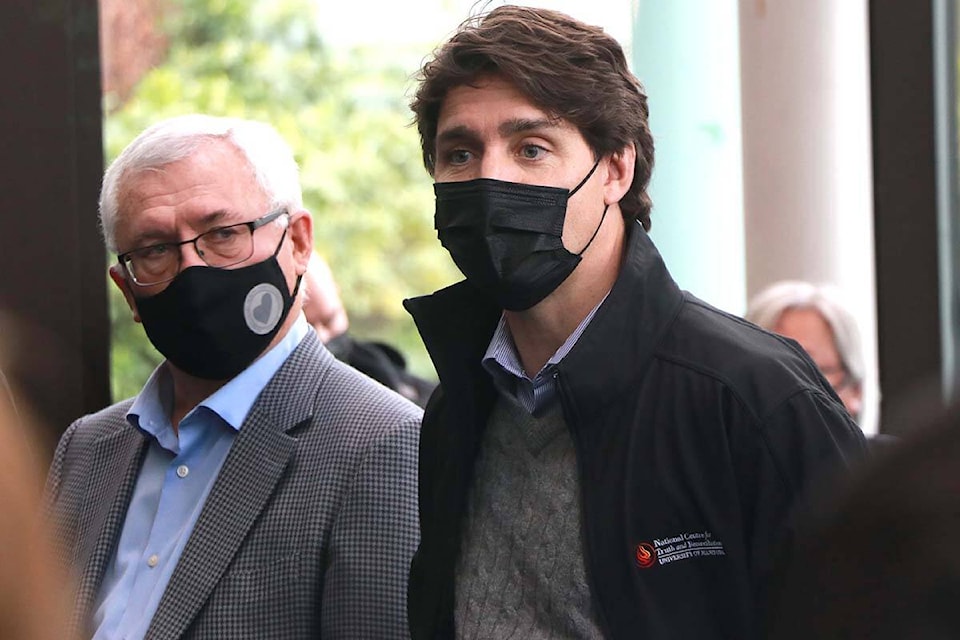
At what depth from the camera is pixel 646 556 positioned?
2.13 meters

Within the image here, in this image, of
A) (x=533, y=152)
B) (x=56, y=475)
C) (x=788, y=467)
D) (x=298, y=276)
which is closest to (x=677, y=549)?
(x=788, y=467)

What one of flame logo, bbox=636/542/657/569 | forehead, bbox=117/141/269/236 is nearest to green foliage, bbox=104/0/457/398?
forehead, bbox=117/141/269/236

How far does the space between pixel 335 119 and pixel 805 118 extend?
21.0 feet

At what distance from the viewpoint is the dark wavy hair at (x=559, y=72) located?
8.11 feet

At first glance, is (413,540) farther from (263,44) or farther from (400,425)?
(263,44)

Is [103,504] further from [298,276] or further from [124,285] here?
[298,276]

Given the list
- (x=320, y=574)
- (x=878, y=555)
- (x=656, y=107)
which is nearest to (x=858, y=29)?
(x=656, y=107)

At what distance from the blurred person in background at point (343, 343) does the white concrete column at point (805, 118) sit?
1242mm

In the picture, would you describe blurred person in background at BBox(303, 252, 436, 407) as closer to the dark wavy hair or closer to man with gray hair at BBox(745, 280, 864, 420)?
man with gray hair at BBox(745, 280, 864, 420)

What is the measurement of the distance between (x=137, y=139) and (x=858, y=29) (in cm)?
230

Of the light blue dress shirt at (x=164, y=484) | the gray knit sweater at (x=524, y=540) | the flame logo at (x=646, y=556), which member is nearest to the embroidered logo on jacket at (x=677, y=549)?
the flame logo at (x=646, y=556)

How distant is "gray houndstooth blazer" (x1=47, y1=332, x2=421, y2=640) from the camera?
261 cm

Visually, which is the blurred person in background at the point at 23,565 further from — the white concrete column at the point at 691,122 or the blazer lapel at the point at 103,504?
the white concrete column at the point at 691,122

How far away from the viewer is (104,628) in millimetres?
2770
